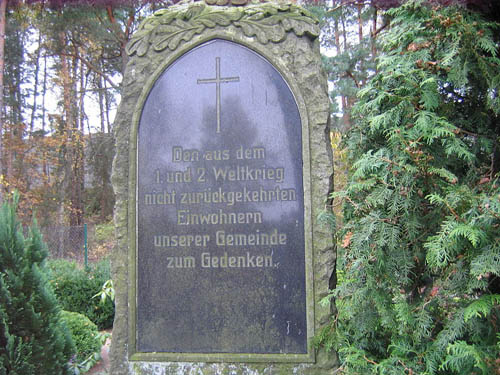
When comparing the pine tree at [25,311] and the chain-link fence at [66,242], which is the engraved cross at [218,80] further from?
the chain-link fence at [66,242]

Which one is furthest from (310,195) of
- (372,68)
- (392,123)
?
(372,68)

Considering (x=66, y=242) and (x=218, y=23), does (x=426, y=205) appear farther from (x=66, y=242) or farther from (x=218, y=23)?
(x=66, y=242)

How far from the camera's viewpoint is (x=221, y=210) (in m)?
2.96

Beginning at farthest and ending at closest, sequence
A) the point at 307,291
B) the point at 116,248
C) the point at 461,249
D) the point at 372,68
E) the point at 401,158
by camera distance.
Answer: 1. the point at 372,68
2. the point at 116,248
3. the point at 307,291
4. the point at 401,158
5. the point at 461,249

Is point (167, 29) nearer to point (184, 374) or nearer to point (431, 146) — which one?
point (431, 146)

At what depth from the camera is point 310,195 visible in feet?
9.44

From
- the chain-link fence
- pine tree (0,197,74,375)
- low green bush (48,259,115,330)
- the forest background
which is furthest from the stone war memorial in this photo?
the chain-link fence

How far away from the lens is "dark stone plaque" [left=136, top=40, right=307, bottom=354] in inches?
113

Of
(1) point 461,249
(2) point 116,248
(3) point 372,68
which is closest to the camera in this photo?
(1) point 461,249

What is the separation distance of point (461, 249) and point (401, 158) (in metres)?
0.54

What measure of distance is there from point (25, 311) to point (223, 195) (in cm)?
200

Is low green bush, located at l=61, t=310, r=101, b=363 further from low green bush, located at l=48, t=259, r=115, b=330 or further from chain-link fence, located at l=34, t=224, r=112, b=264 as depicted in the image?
chain-link fence, located at l=34, t=224, r=112, b=264

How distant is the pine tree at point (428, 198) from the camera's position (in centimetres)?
204

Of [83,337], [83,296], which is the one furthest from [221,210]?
[83,296]
